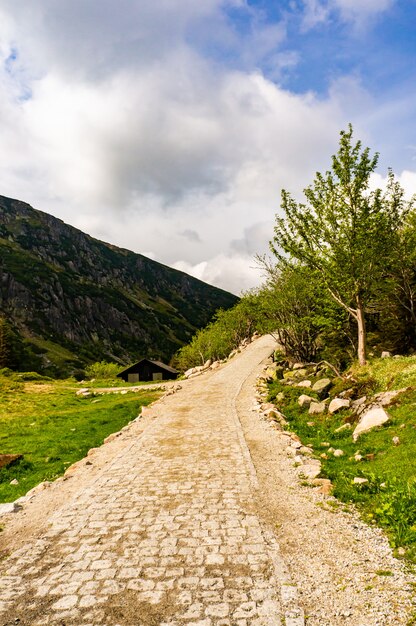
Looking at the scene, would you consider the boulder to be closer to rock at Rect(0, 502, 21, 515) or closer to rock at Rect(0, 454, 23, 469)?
rock at Rect(0, 502, 21, 515)

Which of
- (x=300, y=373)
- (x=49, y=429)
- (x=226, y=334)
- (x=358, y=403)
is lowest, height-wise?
(x=49, y=429)

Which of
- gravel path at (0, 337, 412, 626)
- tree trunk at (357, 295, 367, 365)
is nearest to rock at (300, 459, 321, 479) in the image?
gravel path at (0, 337, 412, 626)

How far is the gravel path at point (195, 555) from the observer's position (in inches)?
229

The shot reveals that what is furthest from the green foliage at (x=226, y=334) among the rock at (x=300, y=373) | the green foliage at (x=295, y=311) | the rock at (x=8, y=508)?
the rock at (x=8, y=508)

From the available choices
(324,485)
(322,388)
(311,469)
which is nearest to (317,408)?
(322,388)

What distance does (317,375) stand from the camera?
99.8 ft

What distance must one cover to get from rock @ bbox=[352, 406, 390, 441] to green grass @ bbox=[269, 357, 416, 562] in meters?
0.27

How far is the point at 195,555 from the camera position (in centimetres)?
746

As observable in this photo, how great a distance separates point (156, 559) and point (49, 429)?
17.5 metres

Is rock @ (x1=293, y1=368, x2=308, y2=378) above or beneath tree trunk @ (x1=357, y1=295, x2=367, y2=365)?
beneath

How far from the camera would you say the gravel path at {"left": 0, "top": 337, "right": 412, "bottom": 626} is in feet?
19.1

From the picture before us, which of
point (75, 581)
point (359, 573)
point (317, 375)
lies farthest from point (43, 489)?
point (317, 375)

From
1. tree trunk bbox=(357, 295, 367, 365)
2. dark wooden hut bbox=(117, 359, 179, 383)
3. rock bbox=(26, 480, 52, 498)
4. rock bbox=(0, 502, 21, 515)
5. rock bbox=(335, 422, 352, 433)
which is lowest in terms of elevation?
dark wooden hut bbox=(117, 359, 179, 383)

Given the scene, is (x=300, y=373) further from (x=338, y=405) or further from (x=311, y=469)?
(x=311, y=469)
